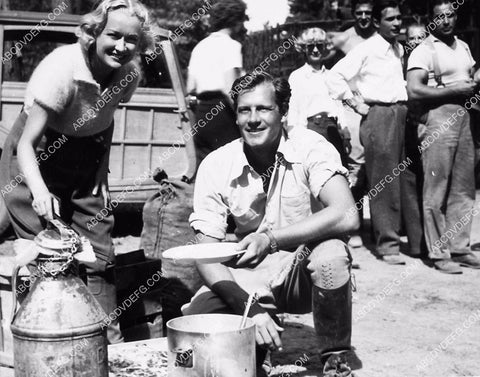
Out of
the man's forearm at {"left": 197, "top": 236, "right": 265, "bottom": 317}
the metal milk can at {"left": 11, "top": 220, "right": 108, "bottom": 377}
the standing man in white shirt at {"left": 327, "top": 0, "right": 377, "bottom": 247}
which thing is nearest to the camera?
the metal milk can at {"left": 11, "top": 220, "right": 108, "bottom": 377}

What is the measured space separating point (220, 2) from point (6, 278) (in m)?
3.15

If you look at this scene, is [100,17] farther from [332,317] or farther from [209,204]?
[332,317]

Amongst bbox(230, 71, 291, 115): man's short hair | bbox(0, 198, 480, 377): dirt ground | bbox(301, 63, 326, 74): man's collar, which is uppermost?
bbox(301, 63, 326, 74): man's collar

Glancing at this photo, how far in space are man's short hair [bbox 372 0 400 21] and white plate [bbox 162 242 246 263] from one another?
12.7 feet

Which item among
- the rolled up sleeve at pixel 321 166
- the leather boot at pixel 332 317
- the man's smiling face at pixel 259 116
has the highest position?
the man's smiling face at pixel 259 116

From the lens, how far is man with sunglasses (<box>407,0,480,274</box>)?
5730mm

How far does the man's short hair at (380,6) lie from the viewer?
6090mm

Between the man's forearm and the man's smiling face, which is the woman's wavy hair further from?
the man's forearm

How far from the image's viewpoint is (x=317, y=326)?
3225 mm

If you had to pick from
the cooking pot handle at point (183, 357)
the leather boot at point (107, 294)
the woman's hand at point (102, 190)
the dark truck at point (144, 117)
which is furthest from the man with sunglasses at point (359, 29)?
the cooking pot handle at point (183, 357)

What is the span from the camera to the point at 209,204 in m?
Result: 3.39

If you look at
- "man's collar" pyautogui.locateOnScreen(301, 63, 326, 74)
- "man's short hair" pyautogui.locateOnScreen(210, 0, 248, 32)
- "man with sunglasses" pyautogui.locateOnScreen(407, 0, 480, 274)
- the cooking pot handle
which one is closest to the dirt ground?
"man with sunglasses" pyautogui.locateOnScreen(407, 0, 480, 274)

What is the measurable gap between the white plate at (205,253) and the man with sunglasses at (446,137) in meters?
3.39

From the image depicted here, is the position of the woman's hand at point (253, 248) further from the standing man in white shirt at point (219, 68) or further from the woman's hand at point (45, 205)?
the standing man in white shirt at point (219, 68)
